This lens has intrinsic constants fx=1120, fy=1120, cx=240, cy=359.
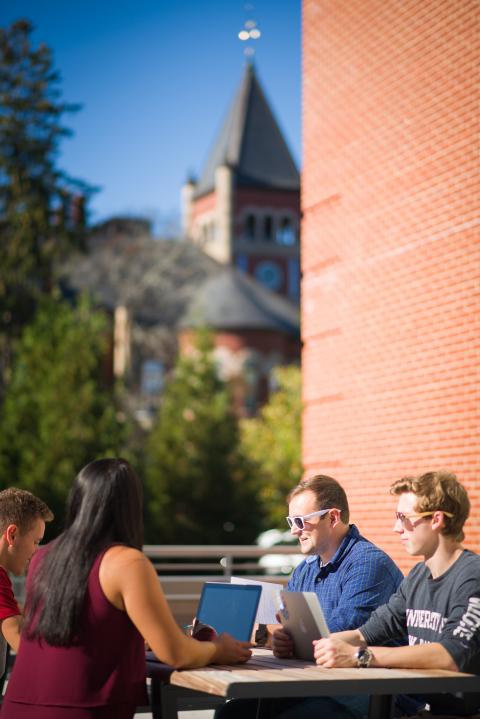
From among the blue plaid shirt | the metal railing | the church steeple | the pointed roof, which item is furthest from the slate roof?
the blue plaid shirt

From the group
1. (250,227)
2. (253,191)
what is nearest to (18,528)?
(250,227)

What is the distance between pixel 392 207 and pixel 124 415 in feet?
89.5

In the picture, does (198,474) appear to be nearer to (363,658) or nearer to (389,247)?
(389,247)

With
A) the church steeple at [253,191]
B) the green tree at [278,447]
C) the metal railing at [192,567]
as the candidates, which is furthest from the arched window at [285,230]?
the metal railing at [192,567]

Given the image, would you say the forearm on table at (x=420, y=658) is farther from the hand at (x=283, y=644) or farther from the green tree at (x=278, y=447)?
the green tree at (x=278, y=447)

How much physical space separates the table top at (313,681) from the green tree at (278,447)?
3222 cm

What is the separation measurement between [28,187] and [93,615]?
30.9 meters

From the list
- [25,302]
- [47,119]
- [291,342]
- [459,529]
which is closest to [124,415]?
[25,302]

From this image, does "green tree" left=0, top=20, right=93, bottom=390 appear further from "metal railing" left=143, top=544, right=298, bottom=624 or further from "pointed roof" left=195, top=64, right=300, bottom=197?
"pointed roof" left=195, top=64, right=300, bottom=197

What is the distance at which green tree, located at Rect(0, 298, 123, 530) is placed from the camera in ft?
103

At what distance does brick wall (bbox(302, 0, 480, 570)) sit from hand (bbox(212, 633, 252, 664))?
191 inches

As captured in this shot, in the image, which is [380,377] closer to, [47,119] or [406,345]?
[406,345]

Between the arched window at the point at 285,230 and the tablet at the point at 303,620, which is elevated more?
the arched window at the point at 285,230

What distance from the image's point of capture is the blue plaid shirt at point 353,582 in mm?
4277
